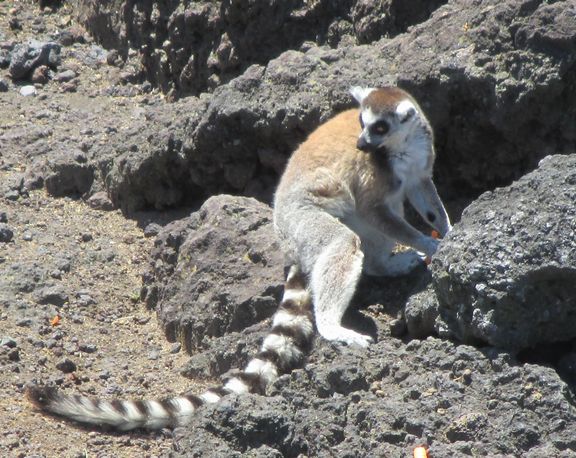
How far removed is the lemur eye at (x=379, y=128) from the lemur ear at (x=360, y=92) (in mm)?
378

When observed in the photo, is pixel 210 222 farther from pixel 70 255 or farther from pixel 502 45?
pixel 502 45

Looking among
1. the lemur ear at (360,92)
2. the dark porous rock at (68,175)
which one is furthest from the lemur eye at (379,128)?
the dark porous rock at (68,175)

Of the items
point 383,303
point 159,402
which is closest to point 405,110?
point 383,303

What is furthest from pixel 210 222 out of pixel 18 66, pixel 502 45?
pixel 18 66

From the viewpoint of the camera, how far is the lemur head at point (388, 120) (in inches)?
307

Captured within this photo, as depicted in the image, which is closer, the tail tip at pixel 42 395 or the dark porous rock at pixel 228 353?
the tail tip at pixel 42 395

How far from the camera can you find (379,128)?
7.80m

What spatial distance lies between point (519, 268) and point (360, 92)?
2.80 metres

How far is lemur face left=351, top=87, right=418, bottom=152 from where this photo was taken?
7.78 meters

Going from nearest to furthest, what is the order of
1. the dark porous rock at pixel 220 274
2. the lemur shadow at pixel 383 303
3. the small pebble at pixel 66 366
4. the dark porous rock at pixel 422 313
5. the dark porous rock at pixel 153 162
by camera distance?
the dark porous rock at pixel 422 313 → the lemur shadow at pixel 383 303 → the small pebble at pixel 66 366 → the dark porous rock at pixel 220 274 → the dark porous rock at pixel 153 162

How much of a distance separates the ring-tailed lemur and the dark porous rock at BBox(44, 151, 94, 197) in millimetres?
2910

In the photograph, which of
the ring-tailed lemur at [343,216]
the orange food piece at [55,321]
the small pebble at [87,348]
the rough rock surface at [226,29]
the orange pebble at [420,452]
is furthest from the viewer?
the rough rock surface at [226,29]

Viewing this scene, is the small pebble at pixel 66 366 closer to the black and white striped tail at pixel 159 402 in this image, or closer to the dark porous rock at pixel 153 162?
the black and white striped tail at pixel 159 402

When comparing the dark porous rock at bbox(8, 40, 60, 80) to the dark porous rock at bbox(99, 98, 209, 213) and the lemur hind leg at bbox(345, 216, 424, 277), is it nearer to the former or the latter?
the dark porous rock at bbox(99, 98, 209, 213)
